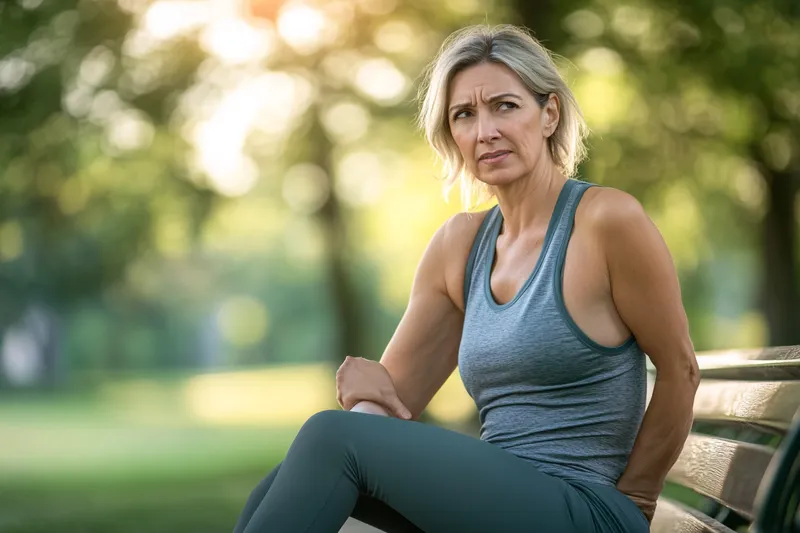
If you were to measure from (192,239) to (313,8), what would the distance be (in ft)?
11.7

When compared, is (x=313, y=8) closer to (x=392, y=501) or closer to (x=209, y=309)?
(x=392, y=501)

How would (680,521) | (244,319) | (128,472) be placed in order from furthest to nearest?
(244,319) < (128,472) < (680,521)

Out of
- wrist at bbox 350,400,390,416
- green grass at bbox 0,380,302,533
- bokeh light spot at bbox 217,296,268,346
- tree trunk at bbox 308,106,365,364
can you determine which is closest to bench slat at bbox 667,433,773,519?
wrist at bbox 350,400,390,416

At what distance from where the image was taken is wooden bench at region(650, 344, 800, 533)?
1908 mm

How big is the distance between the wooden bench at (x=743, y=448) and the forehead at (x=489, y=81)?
0.85 metres

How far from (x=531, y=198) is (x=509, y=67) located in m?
0.31

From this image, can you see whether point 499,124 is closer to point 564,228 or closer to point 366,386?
point 564,228

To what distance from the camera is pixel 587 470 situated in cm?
247

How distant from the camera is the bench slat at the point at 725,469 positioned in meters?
2.57

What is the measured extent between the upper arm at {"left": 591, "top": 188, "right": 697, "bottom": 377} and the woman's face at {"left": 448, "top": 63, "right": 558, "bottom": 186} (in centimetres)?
33

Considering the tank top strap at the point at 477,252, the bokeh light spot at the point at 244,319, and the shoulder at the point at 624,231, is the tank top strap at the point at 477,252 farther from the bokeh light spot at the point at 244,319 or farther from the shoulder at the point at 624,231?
the bokeh light spot at the point at 244,319

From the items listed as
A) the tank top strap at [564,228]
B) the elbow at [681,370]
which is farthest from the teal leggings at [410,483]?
the tank top strap at [564,228]

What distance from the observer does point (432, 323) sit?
9.77 feet

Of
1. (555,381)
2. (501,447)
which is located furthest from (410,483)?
(555,381)
